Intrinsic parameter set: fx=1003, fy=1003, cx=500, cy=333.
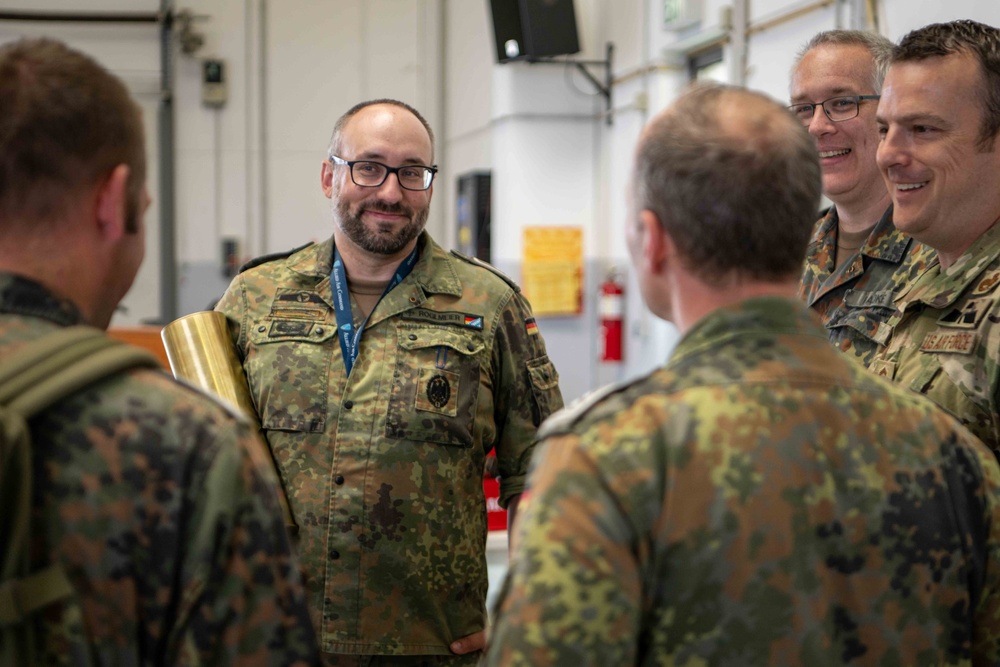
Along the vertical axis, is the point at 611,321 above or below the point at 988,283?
below

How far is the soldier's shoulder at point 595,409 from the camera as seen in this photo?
996 mm

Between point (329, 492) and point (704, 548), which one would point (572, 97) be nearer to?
point (329, 492)

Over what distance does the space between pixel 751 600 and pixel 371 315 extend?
1204mm

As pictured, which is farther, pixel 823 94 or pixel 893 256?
pixel 823 94

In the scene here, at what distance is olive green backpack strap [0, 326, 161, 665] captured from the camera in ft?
2.92

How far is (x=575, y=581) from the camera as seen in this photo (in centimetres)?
93

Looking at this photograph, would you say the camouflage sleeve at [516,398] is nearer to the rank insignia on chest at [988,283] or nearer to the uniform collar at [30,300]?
the rank insignia on chest at [988,283]

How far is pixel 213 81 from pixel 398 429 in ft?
21.5

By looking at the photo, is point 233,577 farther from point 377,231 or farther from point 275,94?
point 275,94

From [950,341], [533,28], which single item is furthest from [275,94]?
[950,341]

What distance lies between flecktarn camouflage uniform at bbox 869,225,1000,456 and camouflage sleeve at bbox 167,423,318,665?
107cm

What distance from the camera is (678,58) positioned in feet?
18.2

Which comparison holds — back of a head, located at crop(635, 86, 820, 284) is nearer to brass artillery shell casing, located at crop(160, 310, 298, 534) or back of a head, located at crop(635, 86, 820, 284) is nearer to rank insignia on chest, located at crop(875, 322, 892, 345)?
rank insignia on chest, located at crop(875, 322, 892, 345)

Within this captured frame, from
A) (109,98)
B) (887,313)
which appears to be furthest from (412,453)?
(109,98)
